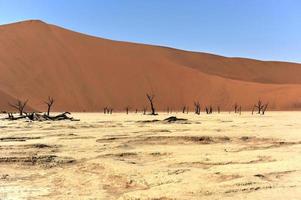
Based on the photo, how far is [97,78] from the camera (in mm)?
83875

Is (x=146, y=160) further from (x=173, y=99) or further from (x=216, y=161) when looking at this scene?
(x=173, y=99)

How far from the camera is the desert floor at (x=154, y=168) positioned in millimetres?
7805

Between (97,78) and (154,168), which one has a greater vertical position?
(97,78)

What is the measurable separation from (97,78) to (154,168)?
74.4 meters

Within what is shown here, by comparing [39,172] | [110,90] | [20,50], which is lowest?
[39,172]

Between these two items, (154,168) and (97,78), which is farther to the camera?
(97,78)

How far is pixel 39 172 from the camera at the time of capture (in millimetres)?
10703

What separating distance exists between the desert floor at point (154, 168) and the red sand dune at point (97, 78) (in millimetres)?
48705

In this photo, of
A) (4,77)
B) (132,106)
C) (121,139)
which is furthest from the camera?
(132,106)

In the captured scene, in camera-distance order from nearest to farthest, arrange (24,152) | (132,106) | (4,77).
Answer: (24,152)
(4,77)
(132,106)

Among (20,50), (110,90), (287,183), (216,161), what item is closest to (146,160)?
(216,161)

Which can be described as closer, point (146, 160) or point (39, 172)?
point (39, 172)

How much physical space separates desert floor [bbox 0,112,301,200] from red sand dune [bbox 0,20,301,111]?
160ft

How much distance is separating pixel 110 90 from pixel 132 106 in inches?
224
